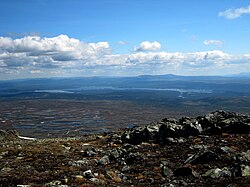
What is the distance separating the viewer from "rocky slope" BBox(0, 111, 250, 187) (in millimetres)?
23094

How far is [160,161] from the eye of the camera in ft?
98.4

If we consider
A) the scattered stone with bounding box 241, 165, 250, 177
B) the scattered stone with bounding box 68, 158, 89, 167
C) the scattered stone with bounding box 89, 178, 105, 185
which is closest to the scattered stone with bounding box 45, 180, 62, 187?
the scattered stone with bounding box 89, 178, 105, 185

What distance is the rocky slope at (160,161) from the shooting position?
2309 centimetres

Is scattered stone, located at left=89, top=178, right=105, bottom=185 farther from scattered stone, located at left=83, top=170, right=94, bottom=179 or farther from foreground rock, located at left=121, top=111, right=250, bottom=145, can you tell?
foreground rock, located at left=121, top=111, right=250, bottom=145

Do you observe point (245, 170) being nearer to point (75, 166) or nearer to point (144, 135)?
point (75, 166)

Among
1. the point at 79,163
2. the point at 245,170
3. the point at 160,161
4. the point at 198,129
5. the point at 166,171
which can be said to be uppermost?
the point at 245,170

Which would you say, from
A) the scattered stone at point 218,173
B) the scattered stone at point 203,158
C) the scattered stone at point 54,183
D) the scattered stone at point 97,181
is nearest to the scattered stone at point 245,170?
the scattered stone at point 218,173

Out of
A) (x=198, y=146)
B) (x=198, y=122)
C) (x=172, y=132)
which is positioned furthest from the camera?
(x=198, y=122)

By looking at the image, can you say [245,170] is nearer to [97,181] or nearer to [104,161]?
[97,181]

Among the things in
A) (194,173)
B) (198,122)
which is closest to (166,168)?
(194,173)

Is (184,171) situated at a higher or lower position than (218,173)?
lower

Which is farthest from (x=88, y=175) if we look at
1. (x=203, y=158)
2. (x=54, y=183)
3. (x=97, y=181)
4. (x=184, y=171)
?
(x=203, y=158)

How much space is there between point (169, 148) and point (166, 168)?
34.0ft

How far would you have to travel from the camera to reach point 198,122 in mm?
44906
